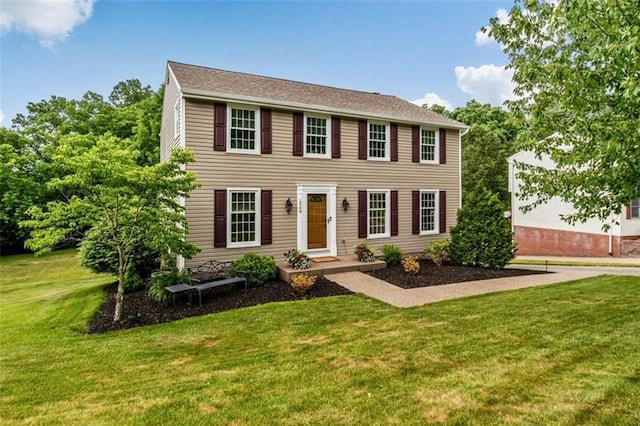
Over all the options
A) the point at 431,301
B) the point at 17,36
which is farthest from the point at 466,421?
the point at 17,36

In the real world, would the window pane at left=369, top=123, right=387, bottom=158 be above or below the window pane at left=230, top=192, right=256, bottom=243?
above

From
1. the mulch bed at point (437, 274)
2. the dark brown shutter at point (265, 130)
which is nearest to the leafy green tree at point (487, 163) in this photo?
the mulch bed at point (437, 274)

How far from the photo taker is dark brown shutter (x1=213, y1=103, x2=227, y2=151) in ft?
33.1

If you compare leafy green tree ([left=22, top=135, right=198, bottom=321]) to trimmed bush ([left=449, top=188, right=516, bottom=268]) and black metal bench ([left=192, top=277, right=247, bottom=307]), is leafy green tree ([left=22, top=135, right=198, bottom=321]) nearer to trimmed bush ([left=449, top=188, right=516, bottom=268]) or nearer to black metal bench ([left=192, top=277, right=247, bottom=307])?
black metal bench ([left=192, top=277, right=247, bottom=307])

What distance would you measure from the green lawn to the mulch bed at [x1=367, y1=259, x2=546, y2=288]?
1.99 meters

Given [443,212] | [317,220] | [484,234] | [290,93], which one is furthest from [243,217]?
[443,212]

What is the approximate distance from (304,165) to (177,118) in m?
4.31

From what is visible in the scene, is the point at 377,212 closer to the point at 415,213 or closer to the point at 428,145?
the point at 415,213

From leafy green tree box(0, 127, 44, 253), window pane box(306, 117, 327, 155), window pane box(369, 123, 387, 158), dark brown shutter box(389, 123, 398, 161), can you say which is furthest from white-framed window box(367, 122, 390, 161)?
leafy green tree box(0, 127, 44, 253)

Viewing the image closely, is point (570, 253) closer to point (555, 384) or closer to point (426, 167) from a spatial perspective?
point (426, 167)

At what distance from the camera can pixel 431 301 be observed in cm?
748

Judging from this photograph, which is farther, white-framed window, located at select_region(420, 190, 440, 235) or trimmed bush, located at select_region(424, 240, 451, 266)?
white-framed window, located at select_region(420, 190, 440, 235)

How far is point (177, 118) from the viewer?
10.8 m

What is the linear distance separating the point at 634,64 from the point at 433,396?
386 cm
